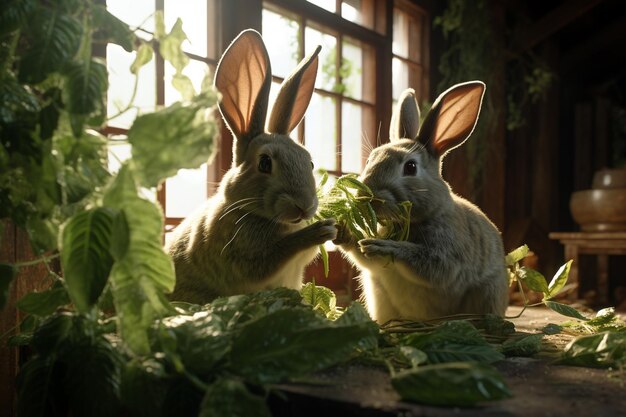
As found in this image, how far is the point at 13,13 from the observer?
100cm

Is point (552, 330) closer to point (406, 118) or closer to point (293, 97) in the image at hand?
point (406, 118)

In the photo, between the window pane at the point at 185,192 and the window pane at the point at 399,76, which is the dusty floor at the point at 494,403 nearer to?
the window pane at the point at 185,192

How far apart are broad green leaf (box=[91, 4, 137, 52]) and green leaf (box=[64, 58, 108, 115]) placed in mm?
131

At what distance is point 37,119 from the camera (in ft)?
3.44

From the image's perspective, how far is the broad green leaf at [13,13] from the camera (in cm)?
100

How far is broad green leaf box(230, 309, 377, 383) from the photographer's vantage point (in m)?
1.03

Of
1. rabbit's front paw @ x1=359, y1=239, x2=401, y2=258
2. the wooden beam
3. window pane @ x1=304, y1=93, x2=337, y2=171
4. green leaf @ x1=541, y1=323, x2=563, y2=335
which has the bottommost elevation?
green leaf @ x1=541, y1=323, x2=563, y2=335

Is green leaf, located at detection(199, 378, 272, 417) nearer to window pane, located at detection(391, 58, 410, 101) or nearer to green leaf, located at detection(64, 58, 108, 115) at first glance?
green leaf, located at detection(64, 58, 108, 115)

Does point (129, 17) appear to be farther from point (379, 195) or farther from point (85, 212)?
point (85, 212)

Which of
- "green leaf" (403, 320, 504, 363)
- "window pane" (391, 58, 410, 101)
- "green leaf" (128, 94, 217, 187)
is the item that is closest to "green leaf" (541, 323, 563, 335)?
"green leaf" (403, 320, 504, 363)

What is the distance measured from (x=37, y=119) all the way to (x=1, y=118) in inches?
2.2

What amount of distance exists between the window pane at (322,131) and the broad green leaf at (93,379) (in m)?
2.45

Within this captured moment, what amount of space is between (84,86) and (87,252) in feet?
0.89

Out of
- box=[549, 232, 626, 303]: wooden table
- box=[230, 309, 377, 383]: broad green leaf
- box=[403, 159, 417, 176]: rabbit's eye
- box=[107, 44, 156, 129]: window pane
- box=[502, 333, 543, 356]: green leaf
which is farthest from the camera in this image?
box=[549, 232, 626, 303]: wooden table
